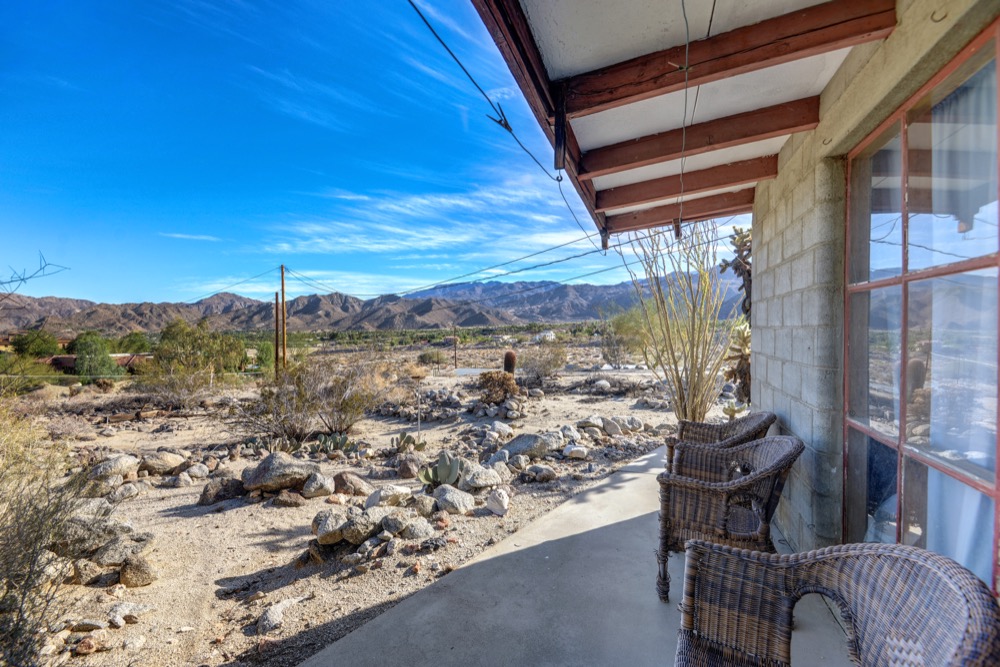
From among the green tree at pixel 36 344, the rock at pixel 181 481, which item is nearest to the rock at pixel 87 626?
the rock at pixel 181 481

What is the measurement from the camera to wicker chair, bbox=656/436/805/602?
2.11m

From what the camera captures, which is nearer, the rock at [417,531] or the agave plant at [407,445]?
the rock at [417,531]

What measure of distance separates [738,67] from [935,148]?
0.73 m

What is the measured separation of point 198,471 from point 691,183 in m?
6.14

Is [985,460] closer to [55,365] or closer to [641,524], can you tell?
[641,524]

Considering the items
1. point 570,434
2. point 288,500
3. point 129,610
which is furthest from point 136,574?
point 570,434

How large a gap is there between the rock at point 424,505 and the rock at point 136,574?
5.89ft

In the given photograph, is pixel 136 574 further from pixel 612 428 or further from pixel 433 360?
pixel 433 360

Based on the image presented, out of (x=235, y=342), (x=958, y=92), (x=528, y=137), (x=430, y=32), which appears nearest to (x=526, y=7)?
(x=430, y=32)

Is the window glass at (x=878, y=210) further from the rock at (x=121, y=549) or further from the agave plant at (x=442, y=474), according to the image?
the rock at (x=121, y=549)

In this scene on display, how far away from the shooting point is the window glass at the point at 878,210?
1799mm

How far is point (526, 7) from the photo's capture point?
1.67 m

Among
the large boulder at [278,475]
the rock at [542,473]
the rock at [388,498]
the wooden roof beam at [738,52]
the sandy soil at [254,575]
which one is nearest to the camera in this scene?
the wooden roof beam at [738,52]

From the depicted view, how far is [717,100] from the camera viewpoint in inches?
94.2
